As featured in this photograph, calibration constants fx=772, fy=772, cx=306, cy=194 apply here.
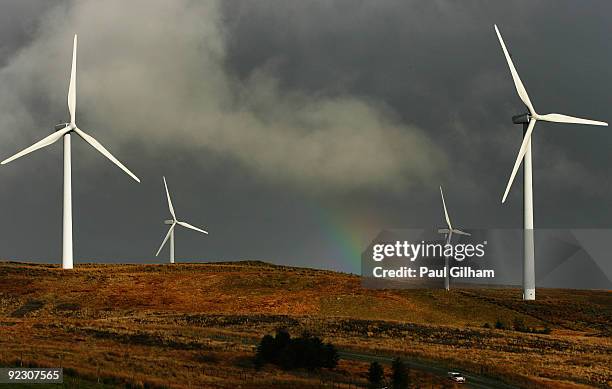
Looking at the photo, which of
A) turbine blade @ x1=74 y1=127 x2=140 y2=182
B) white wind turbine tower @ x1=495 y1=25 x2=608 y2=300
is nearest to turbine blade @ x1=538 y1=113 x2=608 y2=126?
white wind turbine tower @ x1=495 y1=25 x2=608 y2=300

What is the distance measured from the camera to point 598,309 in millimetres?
119438

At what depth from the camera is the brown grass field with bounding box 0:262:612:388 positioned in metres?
51.3

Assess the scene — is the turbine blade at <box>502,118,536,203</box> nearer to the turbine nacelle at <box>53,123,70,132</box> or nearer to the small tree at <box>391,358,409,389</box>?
the small tree at <box>391,358,409,389</box>

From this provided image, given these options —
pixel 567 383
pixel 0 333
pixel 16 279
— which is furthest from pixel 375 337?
pixel 16 279

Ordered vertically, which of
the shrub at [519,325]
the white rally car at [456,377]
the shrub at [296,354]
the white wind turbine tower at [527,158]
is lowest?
the white rally car at [456,377]

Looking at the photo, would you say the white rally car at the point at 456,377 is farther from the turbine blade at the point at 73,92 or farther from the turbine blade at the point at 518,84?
the turbine blade at the point at 73,92

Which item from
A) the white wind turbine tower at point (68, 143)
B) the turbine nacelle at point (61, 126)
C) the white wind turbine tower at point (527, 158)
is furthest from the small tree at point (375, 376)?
the turbine nacelle at point (61, 126)

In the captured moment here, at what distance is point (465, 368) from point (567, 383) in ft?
24.4

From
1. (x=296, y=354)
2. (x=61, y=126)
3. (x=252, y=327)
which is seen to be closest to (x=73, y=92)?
(x=61, y=126)

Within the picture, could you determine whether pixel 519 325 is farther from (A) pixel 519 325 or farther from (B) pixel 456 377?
(B) pixel 456 377

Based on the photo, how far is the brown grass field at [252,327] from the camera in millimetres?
51328

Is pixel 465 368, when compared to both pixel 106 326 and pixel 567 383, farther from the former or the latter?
pixel 106 326

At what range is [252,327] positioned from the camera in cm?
8031

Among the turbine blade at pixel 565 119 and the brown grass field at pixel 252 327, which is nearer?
the brown grass field at pixel 252 327
